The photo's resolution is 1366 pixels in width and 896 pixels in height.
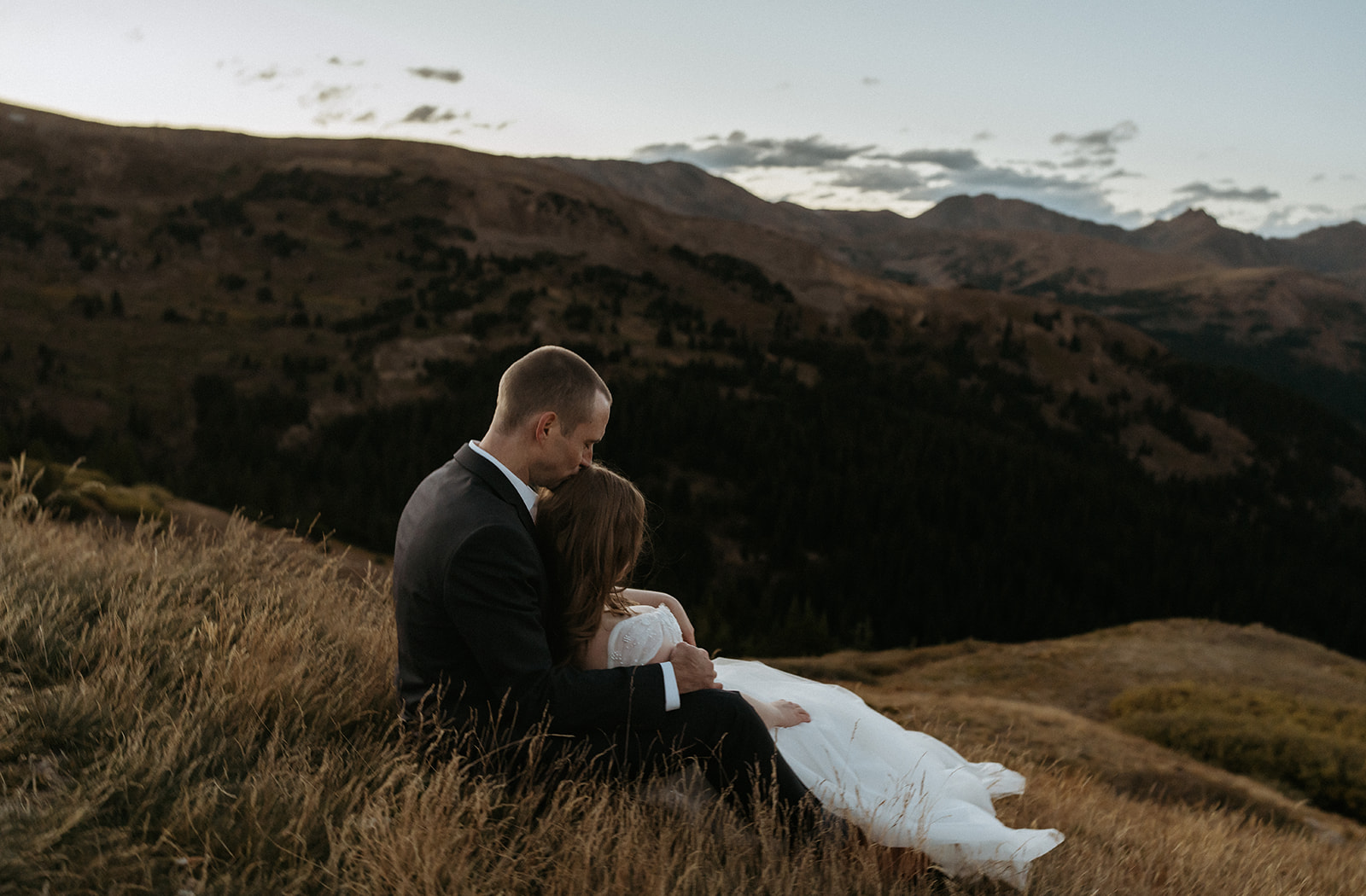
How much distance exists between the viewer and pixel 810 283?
18962cm

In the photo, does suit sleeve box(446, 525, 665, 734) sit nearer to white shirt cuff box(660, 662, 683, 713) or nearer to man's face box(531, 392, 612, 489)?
white shirt cuff box(660, 662, 683, 713)

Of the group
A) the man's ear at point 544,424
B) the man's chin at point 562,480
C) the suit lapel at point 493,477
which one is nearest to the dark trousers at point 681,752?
the suit lapel at point 493,477

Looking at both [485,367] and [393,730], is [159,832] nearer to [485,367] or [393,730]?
[393,730]

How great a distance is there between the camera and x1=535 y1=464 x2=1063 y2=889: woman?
11.4ft

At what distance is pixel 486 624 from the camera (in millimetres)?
3115

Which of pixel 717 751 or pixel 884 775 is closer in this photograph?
pixel 717 751

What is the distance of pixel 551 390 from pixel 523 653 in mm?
1036

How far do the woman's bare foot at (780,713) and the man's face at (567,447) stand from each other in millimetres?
1442

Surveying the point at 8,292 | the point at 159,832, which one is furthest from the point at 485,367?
the point at 159,832

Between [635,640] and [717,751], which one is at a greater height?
[635,640]

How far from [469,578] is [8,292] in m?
136

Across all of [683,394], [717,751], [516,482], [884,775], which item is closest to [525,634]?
[516,482]

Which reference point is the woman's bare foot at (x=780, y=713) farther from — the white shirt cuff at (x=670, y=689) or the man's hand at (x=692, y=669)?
the white shirt cuff at (x=670, y=689)

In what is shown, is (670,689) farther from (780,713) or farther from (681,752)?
(780,713)
